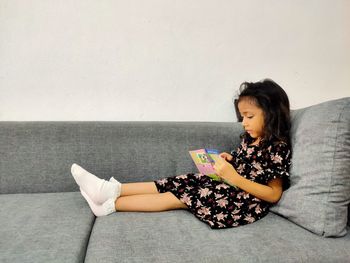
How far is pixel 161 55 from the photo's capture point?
1.64 m

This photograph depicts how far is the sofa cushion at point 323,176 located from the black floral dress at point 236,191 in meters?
0.07

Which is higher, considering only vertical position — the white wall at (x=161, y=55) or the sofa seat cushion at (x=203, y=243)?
the white wall at (x=161, y=55)

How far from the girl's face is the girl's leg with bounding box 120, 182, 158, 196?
50 cm

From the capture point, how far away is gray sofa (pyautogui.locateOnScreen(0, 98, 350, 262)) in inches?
34.4

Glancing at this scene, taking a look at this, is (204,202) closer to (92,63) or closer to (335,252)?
(335,252)

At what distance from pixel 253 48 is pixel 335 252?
1.19 meters

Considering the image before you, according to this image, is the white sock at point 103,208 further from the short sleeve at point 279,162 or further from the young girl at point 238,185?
the short sleeve at point 279,162

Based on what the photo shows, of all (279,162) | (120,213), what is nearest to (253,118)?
(279,162)

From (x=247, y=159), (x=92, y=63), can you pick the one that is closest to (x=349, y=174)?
(x=247, y=159)

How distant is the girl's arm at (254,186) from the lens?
1.14m

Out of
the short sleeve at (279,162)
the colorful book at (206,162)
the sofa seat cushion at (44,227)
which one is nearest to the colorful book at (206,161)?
the colorful book at (206,162)

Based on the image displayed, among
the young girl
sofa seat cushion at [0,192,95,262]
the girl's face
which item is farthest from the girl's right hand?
sofa seat cushion at [0,192,95,262]

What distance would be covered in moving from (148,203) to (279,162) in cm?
55

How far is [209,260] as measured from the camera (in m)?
0.84
